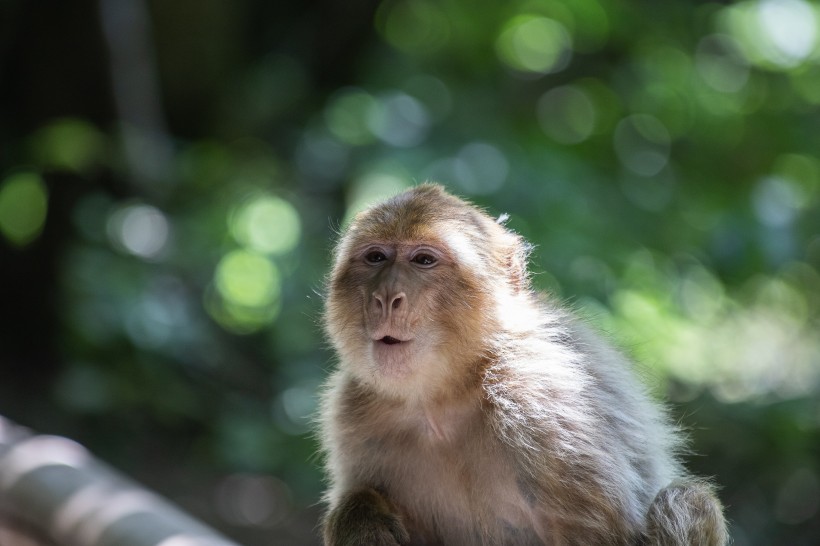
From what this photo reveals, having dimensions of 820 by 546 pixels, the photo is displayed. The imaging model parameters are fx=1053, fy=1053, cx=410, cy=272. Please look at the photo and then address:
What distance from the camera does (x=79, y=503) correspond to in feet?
11.4

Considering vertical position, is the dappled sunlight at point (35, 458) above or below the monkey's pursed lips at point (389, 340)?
below

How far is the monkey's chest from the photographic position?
3275mm

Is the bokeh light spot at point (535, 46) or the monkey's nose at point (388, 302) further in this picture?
the bokeh light spot at point (535, 46)

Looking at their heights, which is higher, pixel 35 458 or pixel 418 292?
pixel 418 292

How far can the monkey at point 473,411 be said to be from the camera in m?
3.20

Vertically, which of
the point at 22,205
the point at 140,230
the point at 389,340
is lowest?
the point at 389,340

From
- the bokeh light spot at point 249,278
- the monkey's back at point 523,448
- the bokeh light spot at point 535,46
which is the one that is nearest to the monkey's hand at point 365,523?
the monkey's back at point 523,448

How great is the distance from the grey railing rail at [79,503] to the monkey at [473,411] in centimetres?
57

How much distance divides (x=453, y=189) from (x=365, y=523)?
9.12 ft

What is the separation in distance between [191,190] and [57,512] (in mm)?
3822

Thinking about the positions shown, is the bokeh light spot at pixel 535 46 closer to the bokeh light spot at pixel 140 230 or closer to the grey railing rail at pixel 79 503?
the bokeh light spot at pixel 140 230

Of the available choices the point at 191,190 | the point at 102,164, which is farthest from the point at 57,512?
the point at 102,164

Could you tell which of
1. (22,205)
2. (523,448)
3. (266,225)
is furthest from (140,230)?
(523,448)

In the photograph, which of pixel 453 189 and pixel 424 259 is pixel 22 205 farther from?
pixel 424 259
